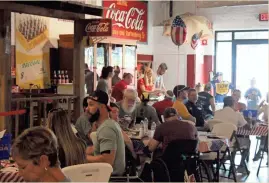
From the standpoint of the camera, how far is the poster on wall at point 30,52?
786 cm

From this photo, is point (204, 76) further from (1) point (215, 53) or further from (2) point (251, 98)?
(2) point (251, 98)

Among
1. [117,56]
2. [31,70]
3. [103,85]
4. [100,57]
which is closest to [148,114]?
[103,85]

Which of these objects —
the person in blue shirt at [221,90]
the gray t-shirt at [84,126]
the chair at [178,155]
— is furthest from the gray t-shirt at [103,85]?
the person in blue shirt at [221,90]

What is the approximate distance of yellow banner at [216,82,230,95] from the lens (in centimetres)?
1456

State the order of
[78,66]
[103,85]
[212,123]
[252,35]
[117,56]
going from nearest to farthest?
[78,66], [212,123], [103,85], [117,56], [252,35]

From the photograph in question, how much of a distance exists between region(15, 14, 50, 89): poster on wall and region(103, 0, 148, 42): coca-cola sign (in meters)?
4.15

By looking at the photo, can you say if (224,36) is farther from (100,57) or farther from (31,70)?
(31,70)

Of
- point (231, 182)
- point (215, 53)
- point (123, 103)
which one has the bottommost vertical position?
point (231, 182)

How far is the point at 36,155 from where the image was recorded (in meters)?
2.47

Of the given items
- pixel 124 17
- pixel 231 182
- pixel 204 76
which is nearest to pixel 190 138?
pixel 231 182

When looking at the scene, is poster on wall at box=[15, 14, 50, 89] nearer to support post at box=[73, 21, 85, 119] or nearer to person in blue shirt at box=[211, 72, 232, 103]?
support post at box=[73, 21, 85, 119]

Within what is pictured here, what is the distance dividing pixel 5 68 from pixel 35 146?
3.91 m

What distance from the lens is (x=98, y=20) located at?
24.5 feet

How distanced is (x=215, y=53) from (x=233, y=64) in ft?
2.45
